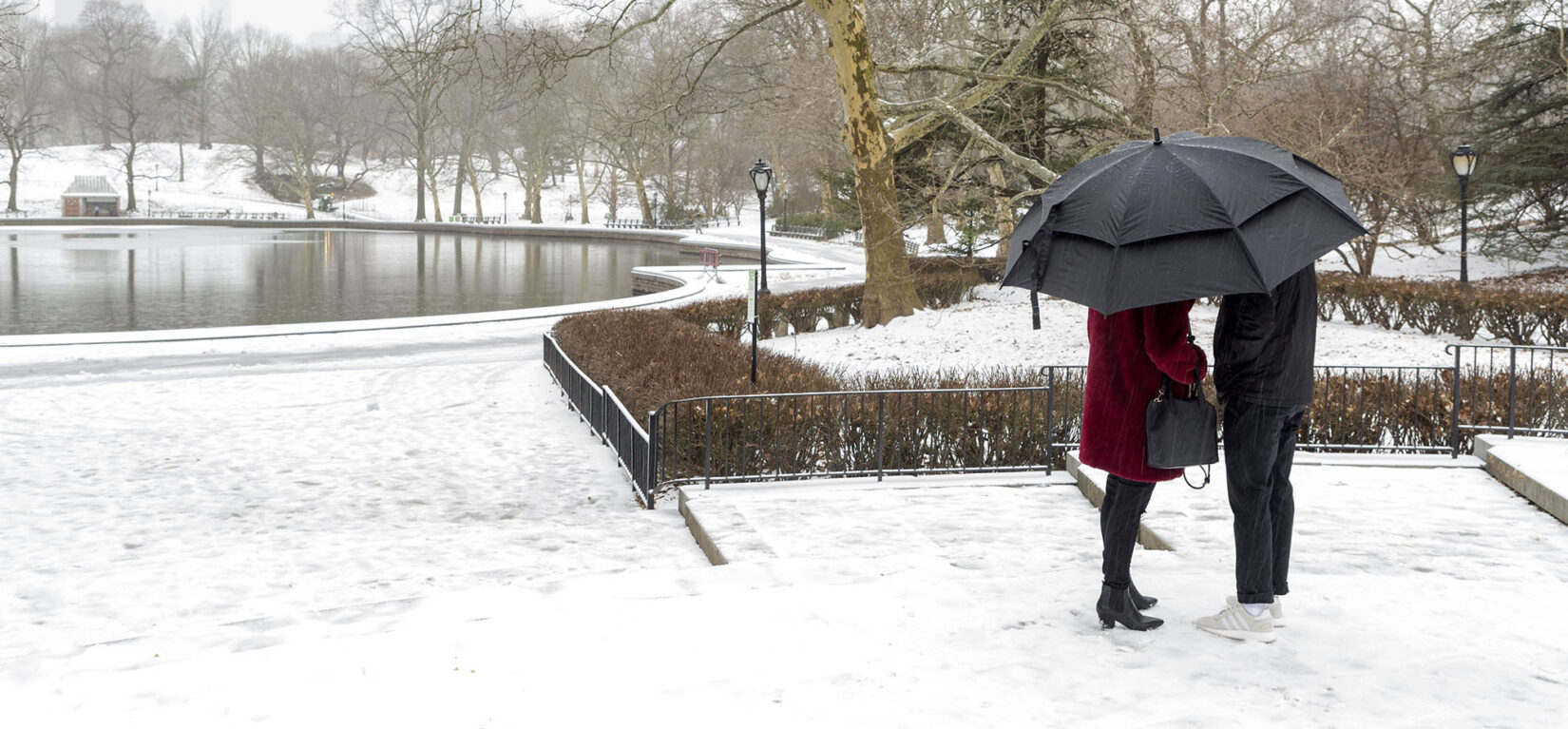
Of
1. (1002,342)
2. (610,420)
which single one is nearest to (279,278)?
(1002,342)

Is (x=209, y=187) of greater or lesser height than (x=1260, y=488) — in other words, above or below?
above

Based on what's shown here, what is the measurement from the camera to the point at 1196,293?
4059 mm

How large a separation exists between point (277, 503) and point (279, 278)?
98.1 feet

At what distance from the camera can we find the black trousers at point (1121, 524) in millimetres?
4707

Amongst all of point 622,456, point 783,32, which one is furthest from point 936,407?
point 783,32

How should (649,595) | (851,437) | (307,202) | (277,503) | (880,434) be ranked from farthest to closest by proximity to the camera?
(307,202), (851,437), (277,503), (880,434), (649,595)

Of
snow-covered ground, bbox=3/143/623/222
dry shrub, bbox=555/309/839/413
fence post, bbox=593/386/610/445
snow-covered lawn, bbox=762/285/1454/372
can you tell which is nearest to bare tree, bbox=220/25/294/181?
snow-covered ground, bbox=3/143/623/222

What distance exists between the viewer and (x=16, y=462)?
35.3 feet

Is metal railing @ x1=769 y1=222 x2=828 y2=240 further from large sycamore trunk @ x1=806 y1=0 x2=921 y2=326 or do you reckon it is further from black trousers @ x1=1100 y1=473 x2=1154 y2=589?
black trousers @ x1=1100 y1=473 x2=1154 y2=589

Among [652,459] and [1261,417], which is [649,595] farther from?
[652,459]

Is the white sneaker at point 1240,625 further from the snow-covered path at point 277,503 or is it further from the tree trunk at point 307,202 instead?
the tree trunk at point 307,202

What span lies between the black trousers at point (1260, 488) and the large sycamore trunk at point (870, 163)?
16.1 meters

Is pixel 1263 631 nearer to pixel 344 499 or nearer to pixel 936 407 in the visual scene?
pixel 936 407

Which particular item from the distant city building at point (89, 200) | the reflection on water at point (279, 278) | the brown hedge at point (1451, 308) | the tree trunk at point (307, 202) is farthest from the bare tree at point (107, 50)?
the brown hedge at point (1451, 308)
